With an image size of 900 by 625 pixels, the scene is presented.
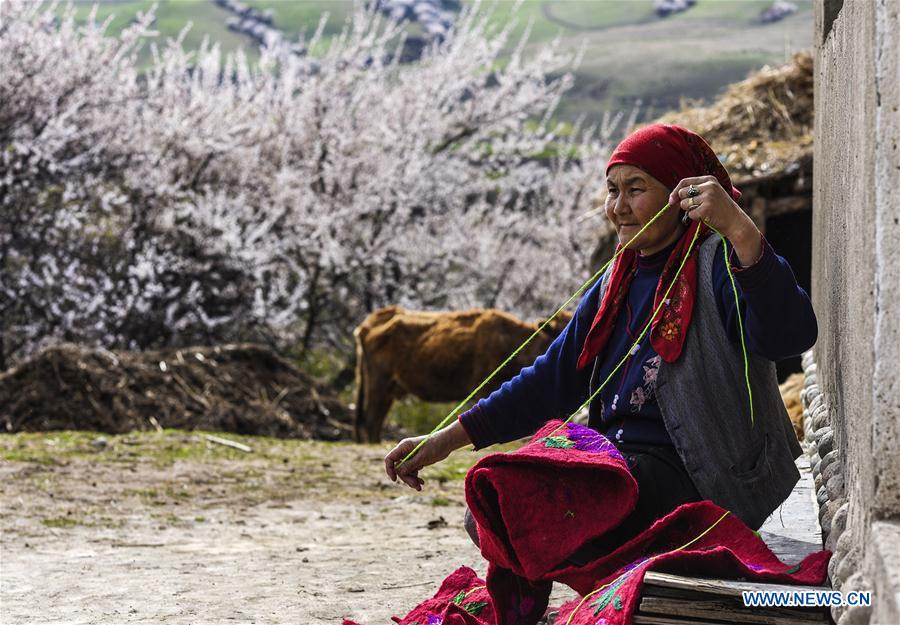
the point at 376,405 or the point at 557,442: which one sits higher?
the point at 557,442

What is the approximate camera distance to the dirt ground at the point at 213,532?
367cm

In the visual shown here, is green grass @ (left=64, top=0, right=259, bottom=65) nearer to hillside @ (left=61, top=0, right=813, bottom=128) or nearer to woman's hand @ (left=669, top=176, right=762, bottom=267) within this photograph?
hillside @ (left=61, top=0, right=813, bottom=128)

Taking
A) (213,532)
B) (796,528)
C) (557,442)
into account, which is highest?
(557,442)

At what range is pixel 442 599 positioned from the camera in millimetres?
3016

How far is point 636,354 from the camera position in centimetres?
Result: 269

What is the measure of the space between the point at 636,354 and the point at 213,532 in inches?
124

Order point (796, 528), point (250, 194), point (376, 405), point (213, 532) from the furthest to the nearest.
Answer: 1. point (250, 194)
2. point (376, 405)
3. point (213, 532)
4. point (796, 528)

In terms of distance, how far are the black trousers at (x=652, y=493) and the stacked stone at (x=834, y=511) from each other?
316mm

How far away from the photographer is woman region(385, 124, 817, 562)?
2.54m

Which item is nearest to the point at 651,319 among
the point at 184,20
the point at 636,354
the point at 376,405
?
the point at 636,354

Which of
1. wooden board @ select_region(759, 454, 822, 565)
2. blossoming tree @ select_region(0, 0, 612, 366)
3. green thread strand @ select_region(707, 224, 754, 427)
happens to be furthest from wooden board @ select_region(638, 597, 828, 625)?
blossoming tree @ select_region(0, 0, 612, 366)

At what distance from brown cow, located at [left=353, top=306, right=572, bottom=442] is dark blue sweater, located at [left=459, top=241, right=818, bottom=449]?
6580 mm

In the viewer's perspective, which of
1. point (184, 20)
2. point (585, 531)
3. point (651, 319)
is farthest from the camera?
point (184, 20)

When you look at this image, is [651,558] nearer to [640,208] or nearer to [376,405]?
[640,208]
